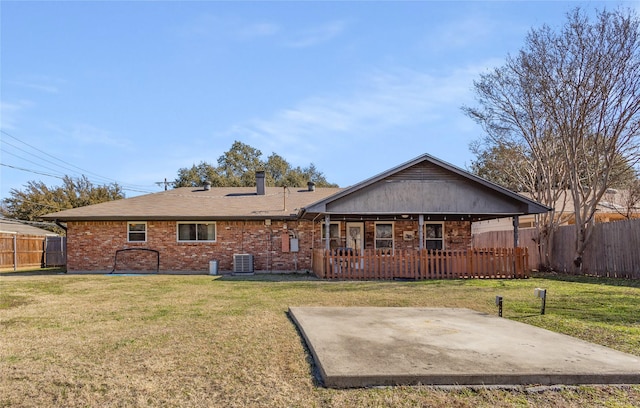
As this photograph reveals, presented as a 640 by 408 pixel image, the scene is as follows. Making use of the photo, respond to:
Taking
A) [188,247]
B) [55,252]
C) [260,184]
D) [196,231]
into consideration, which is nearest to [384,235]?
[260,184]

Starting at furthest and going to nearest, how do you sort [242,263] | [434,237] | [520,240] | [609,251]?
[520,240] < [434,237] < [242,263] < [609,251]

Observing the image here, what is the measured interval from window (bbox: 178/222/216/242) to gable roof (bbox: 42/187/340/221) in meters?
0.47

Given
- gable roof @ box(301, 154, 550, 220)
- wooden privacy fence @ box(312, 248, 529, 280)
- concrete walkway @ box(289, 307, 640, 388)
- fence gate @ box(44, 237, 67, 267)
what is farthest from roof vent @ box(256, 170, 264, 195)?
concrete walkway @ box(289, 307, 640, 388)

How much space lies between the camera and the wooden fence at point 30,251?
2262cm

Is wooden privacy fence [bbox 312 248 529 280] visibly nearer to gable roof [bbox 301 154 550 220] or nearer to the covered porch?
the covered porch

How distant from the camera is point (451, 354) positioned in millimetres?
5094

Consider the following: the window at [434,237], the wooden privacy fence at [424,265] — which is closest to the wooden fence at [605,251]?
the wooden privacy fence at [424,265]

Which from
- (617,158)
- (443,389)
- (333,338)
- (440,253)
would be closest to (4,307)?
(333,338)

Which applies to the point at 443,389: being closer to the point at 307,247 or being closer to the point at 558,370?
the point at 558,370

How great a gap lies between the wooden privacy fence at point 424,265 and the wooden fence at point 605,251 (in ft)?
8.11

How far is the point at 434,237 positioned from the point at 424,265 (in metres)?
4.29

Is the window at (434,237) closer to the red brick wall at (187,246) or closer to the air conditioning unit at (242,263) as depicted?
the red brick wall at (187,246)

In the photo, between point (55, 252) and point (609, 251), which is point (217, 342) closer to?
point (609, 251)

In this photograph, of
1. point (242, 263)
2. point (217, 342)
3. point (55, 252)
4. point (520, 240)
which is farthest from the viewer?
point (55, 252)
